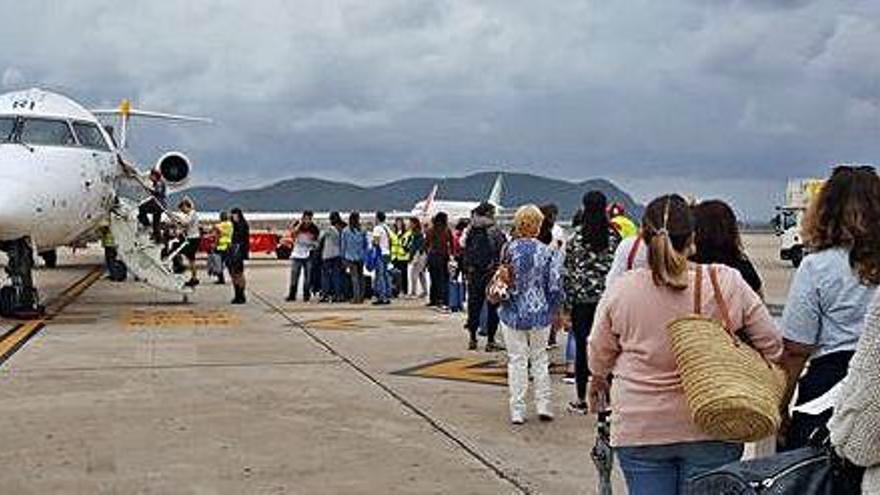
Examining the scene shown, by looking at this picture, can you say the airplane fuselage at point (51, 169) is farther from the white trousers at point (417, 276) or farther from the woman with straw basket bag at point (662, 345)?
the woman with straw basket bag at point (662, 345)

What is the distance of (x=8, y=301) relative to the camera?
58.6 ft

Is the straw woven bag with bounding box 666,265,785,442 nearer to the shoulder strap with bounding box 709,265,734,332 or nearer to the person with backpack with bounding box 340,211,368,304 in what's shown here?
the shoulder strap with bounding box 709,265,734,332

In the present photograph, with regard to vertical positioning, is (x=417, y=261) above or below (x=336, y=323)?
above

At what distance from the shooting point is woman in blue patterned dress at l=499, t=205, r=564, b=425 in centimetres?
894

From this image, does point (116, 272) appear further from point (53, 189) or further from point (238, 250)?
point (53, 189)

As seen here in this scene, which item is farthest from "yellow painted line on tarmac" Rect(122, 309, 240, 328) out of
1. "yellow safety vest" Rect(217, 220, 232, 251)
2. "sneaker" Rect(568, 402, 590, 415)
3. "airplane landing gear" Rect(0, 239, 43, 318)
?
"sneaker" Rect(568, 402, 590, 415)

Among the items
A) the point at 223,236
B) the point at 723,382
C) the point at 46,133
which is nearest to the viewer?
the point at 723,382

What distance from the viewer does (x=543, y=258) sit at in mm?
9094

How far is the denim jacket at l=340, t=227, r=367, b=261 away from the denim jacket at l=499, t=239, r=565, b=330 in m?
12.5

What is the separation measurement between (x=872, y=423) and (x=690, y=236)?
74.5 inches

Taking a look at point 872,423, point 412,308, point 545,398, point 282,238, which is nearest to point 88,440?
point 545,398

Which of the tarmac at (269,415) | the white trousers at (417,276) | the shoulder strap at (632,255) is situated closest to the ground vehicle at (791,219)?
the white trousers at (417,276)

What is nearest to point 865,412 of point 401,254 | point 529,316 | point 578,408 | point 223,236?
point 529,316

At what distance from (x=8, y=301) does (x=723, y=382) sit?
1601 centimetres
